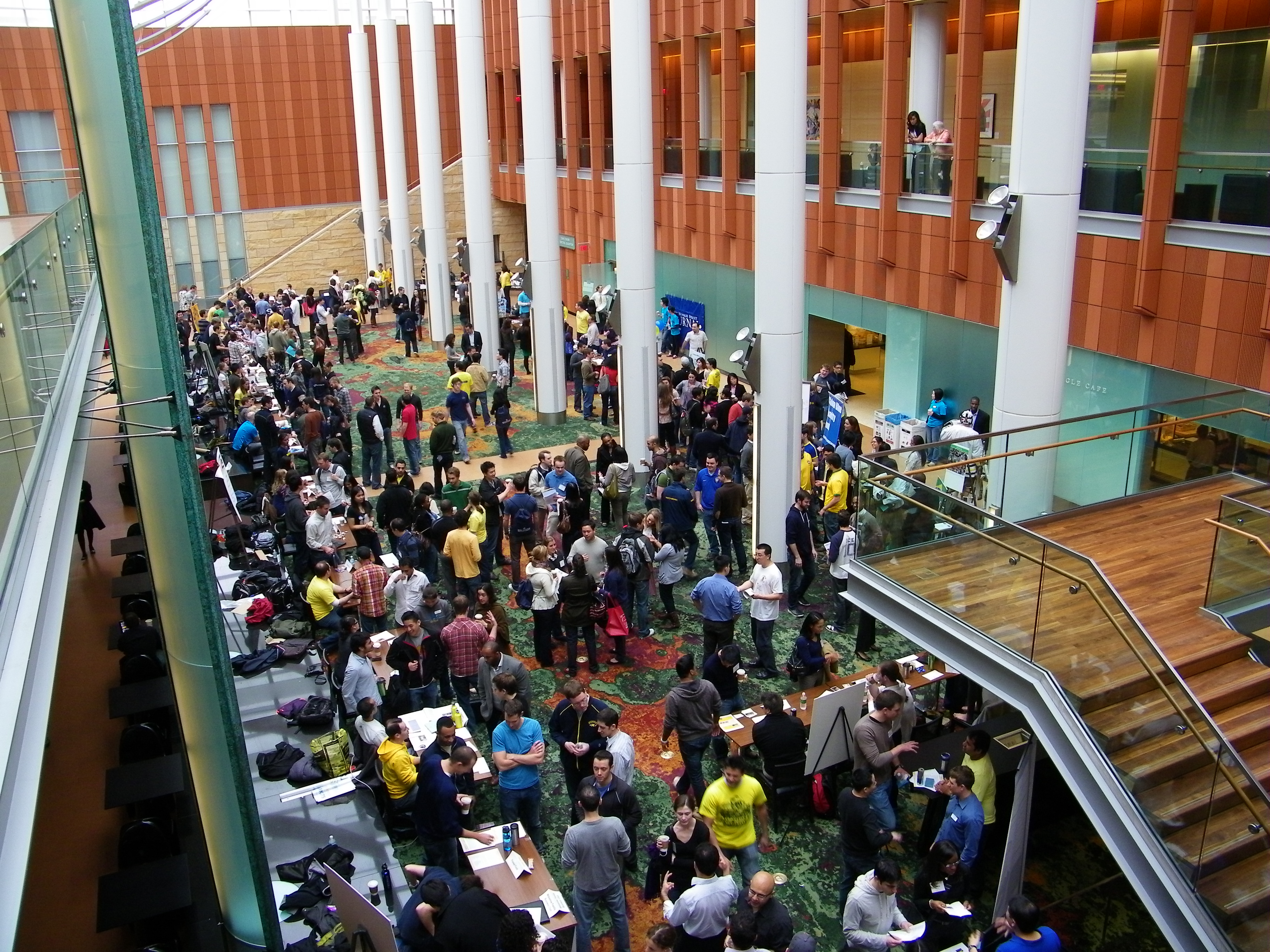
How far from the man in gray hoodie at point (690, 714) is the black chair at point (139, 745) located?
4744 millimetres

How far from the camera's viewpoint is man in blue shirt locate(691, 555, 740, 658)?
35.9 feet

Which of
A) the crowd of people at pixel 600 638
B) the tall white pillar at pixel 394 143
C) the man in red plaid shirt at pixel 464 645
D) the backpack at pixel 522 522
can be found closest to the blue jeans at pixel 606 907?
the crowd of people at pixel 600 638

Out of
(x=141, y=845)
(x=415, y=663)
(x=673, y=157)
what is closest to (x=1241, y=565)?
Answer: (x=415, y=663)

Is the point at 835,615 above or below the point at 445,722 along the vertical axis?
below

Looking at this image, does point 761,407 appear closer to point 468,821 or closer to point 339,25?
point 468,821

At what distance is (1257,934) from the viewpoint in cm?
623

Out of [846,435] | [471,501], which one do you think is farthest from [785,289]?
[471,501]

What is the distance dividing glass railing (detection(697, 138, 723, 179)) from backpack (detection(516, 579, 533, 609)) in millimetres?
14391

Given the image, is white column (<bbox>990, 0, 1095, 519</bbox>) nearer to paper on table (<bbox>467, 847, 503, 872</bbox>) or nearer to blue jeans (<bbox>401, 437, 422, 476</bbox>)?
paper on table (<bbox>467, 847, 503, 872</bbox>)

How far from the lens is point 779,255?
13.3 metres

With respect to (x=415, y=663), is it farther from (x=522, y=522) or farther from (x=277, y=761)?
(x=522, y=522)

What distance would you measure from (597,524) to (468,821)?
8.02 meters

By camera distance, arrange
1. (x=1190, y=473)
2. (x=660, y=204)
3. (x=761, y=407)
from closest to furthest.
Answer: (x=1190, y=473), (x=761, y=407), (x=660, y=204)

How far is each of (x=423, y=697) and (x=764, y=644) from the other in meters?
3.58
